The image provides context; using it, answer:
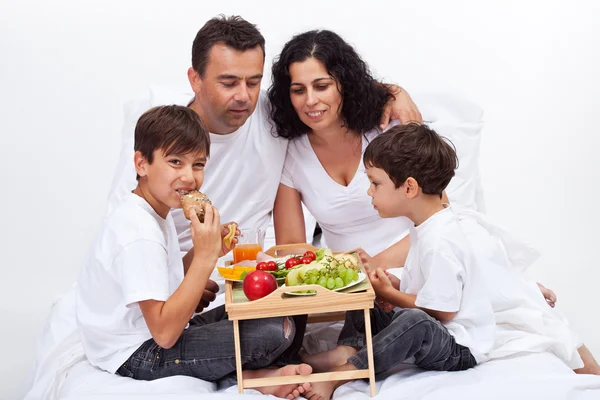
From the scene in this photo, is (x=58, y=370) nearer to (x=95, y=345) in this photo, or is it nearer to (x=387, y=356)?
(x=95, y=345)

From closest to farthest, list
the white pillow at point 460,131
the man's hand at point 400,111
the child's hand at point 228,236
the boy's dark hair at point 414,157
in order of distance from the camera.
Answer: the boy's dark hair at point 414,157, the child's hand at point 228,236, the man's hand at point 400,111, the white pillow at point 460,131

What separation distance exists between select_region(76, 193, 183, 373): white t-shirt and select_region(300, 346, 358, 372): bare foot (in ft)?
1.75

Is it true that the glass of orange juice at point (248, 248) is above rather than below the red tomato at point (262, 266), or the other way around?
below

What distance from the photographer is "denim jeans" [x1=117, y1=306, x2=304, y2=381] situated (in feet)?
10.6

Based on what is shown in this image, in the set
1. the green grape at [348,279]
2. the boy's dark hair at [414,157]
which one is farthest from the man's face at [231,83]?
the green grape at [348,279]

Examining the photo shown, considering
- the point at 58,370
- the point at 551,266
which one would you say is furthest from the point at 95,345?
the point at 551,266

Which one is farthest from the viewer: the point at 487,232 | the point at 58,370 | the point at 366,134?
the point at 366,134

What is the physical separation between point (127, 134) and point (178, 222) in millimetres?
729

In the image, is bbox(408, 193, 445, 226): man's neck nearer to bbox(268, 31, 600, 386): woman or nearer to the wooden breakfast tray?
the wooden breakfast tray

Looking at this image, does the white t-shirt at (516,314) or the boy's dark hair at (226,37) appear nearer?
the white t-shirt at (516,314)

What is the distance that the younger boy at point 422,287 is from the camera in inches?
128

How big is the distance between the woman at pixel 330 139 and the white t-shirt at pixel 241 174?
72 mm

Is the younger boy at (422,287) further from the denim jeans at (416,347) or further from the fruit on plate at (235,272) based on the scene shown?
the fruit on plate at (235,272)

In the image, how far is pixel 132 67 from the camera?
233 inches
